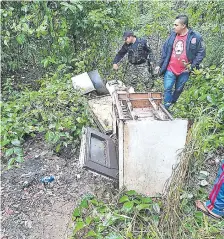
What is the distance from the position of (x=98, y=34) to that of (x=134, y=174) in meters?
3.69

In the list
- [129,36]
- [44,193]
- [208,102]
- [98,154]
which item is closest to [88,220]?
[98,154]

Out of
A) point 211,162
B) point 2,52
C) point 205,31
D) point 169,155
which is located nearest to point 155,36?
point 205,31

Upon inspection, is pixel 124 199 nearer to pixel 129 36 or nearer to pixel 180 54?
pixel 180 54

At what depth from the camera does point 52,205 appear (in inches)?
119

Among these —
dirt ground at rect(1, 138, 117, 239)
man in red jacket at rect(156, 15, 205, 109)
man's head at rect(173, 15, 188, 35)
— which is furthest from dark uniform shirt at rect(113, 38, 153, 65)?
dirt ground at rect(1, 138, 117, 239)

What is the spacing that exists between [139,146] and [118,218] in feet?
2.21

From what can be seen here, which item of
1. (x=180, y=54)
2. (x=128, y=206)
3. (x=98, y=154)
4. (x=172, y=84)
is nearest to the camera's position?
(x=128, y=206)

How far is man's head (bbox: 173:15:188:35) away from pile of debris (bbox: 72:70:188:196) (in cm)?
142

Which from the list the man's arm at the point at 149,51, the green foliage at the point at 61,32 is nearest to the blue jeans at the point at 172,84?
the man's arm at the point at 149,51

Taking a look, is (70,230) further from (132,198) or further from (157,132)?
(157,132)

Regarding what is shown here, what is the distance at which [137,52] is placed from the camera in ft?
18.0

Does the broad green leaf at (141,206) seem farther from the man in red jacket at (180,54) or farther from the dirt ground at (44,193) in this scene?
the man in red jacket at (180,54)

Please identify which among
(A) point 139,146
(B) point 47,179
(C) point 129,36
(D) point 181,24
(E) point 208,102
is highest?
(D) point 181,24

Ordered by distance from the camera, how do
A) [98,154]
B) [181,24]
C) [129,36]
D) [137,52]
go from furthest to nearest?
[137,52] → [129,36] → [181,24] → [98,154]
